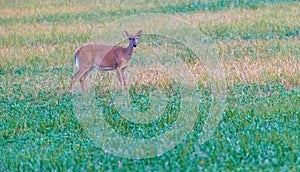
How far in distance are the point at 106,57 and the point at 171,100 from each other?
0.87 metres

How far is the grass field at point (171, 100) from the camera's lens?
23.2 ft

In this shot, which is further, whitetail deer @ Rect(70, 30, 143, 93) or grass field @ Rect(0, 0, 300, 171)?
whitetail deer @ Rect(70, 30, 143, 93)

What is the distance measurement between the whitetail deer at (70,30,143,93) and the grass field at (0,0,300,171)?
0.84ft

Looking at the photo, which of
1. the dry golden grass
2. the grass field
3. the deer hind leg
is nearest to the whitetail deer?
the deer hind leg

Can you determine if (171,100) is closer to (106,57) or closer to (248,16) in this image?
(106,57)

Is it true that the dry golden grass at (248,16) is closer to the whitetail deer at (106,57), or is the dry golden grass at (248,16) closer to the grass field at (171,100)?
the grass field at (171,100)

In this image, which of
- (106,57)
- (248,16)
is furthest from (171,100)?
(248,16)

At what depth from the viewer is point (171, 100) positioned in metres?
9.35

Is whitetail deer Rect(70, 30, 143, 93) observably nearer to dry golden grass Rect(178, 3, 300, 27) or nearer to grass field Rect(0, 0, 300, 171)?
grass field Rect(0, 0, 300, 171)

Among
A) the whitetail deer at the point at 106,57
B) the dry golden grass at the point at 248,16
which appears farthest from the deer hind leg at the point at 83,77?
the dry golden grass at the point at 248,16

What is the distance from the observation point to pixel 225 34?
48.8 ft

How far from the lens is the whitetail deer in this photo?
9703 mm

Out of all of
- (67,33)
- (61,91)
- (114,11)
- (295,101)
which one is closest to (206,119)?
(295,101)

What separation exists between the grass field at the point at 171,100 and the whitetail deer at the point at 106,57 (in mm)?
255
